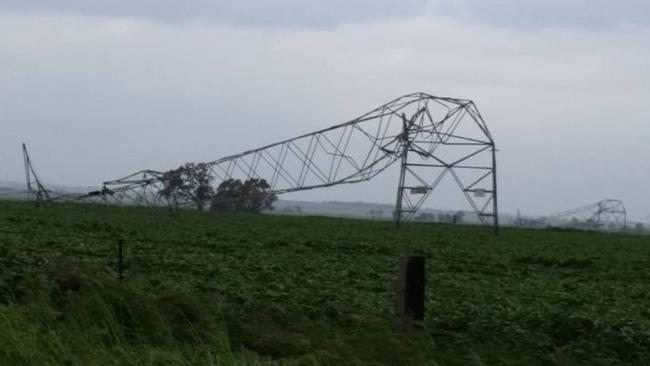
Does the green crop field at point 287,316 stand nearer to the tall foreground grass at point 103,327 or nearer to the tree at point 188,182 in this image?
the tall foreground grass at point 103,327

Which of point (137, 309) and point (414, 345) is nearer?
point (414, 345)

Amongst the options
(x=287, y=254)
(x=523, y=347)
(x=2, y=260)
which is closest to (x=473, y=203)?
(x=287, y=254)

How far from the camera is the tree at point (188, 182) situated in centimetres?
5791

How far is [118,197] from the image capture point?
196ft

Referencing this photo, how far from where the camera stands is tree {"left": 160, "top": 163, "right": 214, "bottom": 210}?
5791cm

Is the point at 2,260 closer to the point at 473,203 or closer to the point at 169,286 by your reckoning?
the point at 169,286

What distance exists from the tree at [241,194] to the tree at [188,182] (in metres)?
0.89

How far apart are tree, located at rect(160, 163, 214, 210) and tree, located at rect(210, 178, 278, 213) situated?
0.89 m

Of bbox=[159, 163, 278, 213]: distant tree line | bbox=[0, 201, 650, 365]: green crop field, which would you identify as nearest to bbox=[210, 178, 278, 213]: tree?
bbox=[159, 163, 278, 213]: distant tree line

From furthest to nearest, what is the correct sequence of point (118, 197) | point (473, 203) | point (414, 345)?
point (118, 197)
point (473, 203)
point (414, 345)

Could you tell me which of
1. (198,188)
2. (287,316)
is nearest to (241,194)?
(198,188)

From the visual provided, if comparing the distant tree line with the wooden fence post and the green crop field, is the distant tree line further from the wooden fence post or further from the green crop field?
the wooden fence post

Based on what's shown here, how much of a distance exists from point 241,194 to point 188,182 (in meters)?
9.38

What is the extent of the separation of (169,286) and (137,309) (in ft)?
9.60
